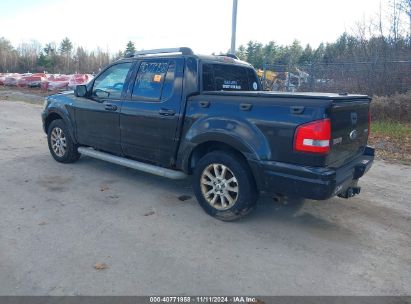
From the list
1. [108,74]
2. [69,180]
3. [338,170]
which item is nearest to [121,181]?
[69,180]

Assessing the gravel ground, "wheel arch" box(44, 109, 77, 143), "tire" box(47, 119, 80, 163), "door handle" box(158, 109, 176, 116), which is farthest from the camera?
"tire" box(47, 119, 80, 163)

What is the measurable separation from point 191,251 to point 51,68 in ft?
213

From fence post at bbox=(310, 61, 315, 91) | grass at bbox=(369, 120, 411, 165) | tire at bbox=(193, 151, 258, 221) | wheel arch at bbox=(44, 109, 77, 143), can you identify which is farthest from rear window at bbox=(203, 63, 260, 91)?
fence post at bbox=(310, 61, 315, 91)

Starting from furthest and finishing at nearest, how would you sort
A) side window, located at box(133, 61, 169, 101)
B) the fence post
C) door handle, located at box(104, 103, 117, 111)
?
the fence post, door handle, located at box(104, 103, 117, 111), side window, located at box(133, 61, 169, 101)

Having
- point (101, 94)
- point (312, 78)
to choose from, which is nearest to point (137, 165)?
point (101, 94)

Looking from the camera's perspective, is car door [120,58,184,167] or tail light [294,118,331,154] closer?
tail light [294,118,331,154]

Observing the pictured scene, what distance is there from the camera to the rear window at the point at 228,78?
15.4 ft

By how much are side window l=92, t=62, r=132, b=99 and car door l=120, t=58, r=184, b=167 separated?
0.93 feet

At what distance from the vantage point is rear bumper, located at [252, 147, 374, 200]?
347 centimetres

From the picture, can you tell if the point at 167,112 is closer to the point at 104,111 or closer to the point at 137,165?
the point at 137,165

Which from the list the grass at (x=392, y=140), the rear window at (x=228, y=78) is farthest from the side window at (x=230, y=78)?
the grass at (x=392, y=140)

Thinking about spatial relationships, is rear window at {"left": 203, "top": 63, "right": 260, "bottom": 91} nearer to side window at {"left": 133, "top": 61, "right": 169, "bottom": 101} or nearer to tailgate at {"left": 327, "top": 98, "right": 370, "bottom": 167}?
side window at {"left": 133, "top": 61, "right": 169, "bottom": 101}

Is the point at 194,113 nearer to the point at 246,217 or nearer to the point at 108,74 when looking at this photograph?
the point at 246,217

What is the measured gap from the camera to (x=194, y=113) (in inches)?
171
